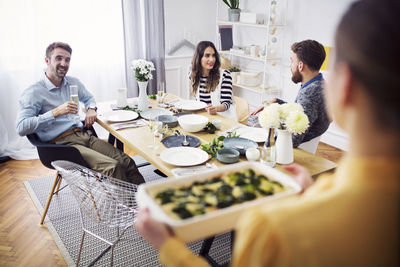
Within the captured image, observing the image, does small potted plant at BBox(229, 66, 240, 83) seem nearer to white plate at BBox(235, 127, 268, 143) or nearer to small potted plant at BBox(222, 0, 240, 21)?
small potted plant at BBox(222, 0, 240, 21)

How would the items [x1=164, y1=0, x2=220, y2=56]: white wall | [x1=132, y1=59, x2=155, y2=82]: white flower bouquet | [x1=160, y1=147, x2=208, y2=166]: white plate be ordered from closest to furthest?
[x1=160, y1=147, x2=208, y2=166]: white plate < [x1=132, y1=59, x2=155, y2=82]: white flower bouquet < [x1=164, y1=0, x2=220, y2=56]: white wall

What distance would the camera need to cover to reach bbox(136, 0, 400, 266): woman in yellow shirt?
0.57m

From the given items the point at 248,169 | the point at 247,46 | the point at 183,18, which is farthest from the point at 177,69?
the point at 248,169

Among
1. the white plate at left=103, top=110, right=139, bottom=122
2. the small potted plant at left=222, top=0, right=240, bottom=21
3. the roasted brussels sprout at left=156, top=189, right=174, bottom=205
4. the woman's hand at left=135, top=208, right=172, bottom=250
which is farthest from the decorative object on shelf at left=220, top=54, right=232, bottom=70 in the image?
the woman's hand at left=135, top=208, right=172, bottom=250

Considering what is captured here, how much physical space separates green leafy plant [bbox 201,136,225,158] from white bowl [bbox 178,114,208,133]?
0.80 ft

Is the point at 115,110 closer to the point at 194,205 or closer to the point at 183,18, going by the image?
the point at 194,205

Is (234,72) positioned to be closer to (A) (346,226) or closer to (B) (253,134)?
(B) (253,134)

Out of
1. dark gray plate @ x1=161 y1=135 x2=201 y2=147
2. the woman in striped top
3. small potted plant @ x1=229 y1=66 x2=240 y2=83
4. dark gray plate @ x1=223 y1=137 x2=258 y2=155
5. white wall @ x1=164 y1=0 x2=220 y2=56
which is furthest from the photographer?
small potted plant @ x1=229 y1=66 x2=240 y2=83

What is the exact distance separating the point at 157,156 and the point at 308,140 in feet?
3.57

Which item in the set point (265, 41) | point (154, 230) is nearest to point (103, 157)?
point (154, 230)

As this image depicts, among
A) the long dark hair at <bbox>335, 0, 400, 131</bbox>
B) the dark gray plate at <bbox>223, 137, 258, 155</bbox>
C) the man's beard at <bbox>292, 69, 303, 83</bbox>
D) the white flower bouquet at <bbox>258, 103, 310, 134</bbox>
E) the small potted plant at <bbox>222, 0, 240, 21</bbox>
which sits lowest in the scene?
the dark gray plate at <bbox>223, 137, 258, 155</bbox>

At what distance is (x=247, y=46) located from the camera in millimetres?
4883

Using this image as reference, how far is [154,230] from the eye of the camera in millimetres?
873

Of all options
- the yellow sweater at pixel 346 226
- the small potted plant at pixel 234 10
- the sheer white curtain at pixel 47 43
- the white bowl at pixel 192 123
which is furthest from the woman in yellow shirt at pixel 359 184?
the small potted plant at pixel 234 10
